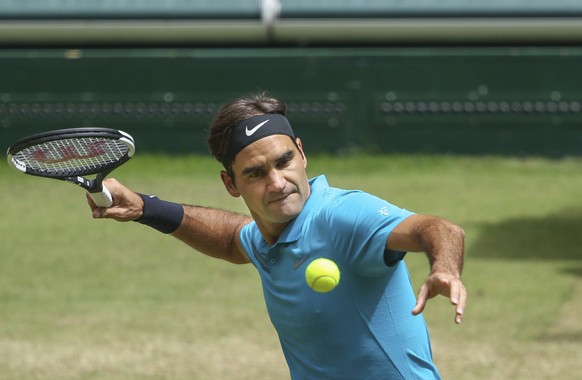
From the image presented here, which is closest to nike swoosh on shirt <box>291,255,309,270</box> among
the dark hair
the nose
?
the nose

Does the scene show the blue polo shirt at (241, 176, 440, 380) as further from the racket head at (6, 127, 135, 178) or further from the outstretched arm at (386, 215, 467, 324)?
the racket head at (6, 127, 135, 178)

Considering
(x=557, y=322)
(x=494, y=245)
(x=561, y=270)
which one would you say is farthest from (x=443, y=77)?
(x=557, y=322)

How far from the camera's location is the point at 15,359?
9.80 m

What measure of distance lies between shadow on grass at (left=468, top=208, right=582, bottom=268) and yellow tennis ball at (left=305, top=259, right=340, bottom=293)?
797 centimetres

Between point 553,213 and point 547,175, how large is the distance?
208cm

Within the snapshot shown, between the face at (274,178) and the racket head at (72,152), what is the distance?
84 centimetres

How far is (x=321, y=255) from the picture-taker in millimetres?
4910

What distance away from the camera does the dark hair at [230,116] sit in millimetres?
5211

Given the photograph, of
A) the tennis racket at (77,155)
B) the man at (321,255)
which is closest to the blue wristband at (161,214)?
the tennis racket at (77,155)

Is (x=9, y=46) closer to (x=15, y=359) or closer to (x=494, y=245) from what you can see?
(x=494, y=245)

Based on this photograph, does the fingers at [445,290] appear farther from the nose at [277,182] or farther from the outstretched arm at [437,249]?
the nose at [277,182]

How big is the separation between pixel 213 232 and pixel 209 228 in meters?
0.03

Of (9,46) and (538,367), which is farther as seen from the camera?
(9,46)

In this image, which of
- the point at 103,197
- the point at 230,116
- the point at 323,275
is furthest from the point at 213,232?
the point at 323,275
